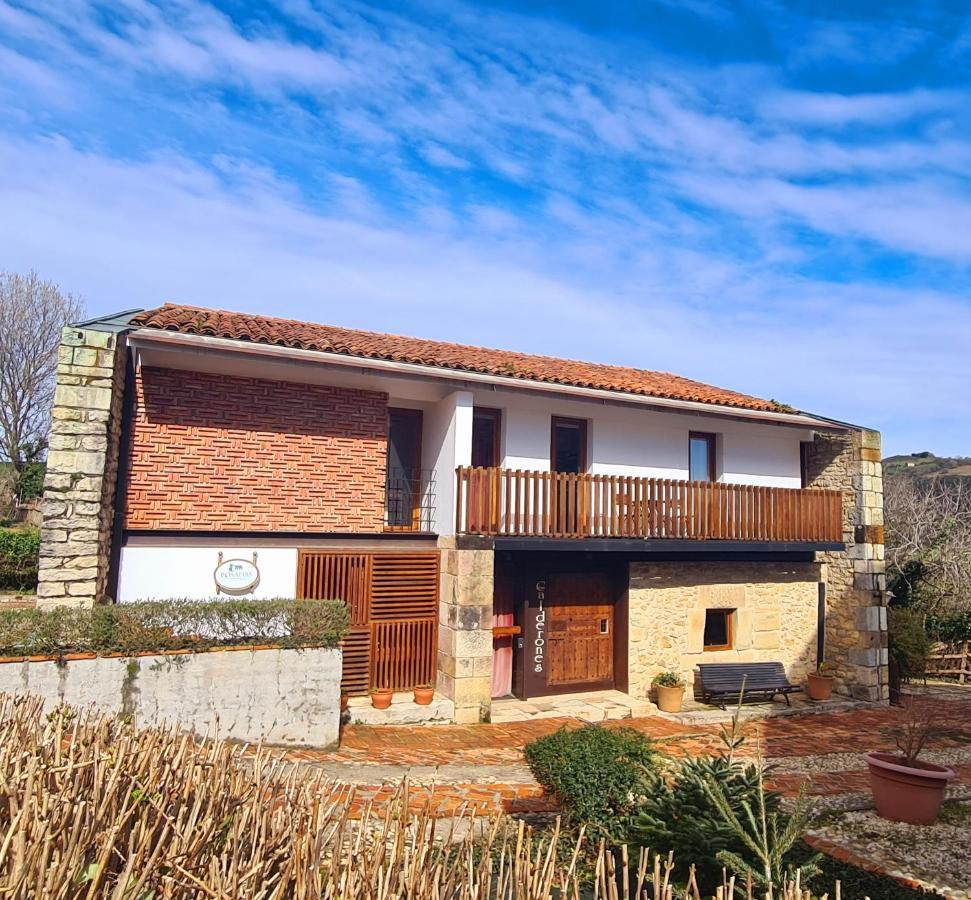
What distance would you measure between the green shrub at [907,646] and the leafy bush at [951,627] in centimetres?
259

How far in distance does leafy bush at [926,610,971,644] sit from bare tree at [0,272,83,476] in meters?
30.9

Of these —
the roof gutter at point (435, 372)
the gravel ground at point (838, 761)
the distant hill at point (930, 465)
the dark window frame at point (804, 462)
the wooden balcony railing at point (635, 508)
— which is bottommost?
the gravel ground at point (838, 761)

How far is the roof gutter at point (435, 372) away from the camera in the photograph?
9305 mm

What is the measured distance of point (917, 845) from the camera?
6.38 metres

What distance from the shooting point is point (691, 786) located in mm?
5250

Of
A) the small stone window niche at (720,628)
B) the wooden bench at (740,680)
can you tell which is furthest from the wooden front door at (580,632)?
the small stone window niche at (720,628)

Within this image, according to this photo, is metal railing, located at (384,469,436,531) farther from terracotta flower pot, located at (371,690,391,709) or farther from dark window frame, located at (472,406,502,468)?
terracotta flower pot, located at (371,690,391,709)

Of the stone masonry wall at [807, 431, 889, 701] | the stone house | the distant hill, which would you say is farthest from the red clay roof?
the distant hill

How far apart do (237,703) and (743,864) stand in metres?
6.16

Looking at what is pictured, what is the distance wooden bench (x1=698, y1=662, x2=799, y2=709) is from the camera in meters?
12.4

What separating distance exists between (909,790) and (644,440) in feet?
24.8

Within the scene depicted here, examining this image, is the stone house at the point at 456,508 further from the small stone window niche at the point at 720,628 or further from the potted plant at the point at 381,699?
the potted plant at the point at 381,699

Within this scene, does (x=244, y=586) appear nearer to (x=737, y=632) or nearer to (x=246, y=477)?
(x=246, y=477)

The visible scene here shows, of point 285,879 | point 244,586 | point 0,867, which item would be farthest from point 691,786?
point 244,586
